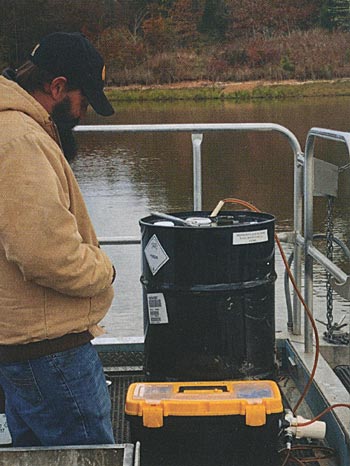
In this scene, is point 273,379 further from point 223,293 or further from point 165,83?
point 165,83

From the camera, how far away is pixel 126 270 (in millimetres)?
8117

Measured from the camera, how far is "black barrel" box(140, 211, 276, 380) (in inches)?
116

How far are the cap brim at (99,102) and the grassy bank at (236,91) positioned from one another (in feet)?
127

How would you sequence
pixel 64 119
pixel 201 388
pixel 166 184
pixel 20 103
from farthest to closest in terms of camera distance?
1. pixel 166 184
2. pixel 201 388
3. pixel 64 119
4. pixel 20 103

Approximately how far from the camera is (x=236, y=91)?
143 feet

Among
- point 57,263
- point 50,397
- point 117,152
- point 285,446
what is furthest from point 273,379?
point 117,152

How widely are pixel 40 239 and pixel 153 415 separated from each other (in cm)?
93

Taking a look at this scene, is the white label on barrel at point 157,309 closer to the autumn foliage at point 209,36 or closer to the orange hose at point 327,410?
the orange hose at point 327,410

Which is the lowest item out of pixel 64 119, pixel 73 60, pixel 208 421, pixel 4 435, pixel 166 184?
pixel 166 184

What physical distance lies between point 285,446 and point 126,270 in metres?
5.35

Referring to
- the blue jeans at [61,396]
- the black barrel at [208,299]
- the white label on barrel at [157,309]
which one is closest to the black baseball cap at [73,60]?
the blue jeans at [61,396]

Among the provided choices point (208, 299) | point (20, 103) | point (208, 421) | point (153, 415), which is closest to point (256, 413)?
point (208, 421)

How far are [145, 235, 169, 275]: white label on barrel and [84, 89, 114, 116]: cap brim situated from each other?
71cm

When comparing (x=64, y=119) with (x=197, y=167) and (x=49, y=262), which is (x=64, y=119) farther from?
(x=197, y=167)
